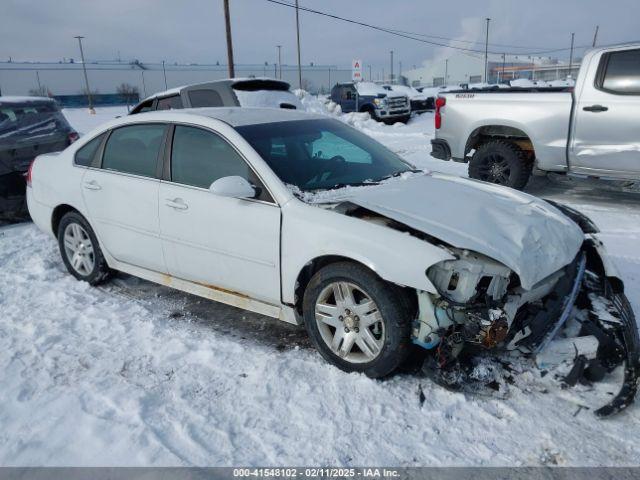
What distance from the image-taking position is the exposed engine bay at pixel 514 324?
2.66m

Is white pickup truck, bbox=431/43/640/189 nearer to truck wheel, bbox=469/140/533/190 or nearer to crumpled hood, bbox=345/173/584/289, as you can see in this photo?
truck wheel, bbox=469/140/533/190

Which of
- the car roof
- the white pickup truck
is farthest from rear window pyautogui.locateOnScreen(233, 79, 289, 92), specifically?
the car roof

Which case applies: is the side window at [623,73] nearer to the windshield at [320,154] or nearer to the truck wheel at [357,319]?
→ the windshield at [320,154]

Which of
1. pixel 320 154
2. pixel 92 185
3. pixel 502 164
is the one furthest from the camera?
pixel 502 164

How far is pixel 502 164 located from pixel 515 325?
4.96 meters

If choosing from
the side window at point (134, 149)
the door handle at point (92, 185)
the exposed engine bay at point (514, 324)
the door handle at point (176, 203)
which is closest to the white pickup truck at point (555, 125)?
the exposed engine bay at point (514, 324)

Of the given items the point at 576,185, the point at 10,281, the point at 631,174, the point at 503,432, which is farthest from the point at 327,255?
the point at 576,185

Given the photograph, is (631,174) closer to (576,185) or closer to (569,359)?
(576,185)

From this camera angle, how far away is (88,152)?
14.8ft

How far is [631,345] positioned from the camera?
2.59 meters

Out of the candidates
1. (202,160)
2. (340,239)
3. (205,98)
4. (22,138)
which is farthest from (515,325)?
(205,98)

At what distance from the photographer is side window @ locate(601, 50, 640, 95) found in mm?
6070

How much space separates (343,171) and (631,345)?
211 cm

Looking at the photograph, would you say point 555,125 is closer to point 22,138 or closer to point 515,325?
→ point 515,325
